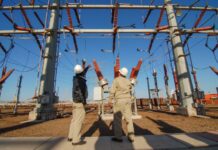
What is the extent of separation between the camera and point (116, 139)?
3.88m

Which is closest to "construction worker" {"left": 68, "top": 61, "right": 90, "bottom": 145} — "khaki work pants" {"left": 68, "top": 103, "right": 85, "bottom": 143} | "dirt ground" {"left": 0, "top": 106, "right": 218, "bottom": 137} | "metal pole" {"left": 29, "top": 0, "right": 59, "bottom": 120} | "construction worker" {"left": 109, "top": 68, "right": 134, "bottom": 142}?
"khaki work pants" {"left": 68, "top": 103, "right": 85, "bottom": 143}

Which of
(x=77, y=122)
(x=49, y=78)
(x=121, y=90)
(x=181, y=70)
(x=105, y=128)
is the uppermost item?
(x=181, y=70)

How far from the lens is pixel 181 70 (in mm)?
11000

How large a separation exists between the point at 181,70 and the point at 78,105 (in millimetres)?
9086

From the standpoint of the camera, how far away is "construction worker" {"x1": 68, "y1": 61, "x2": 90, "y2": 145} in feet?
12.1

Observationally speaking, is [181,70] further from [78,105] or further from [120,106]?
[78,105]

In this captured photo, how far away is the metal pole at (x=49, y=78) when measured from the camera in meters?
10.2

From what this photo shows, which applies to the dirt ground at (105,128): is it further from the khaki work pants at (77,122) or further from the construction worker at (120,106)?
the khaki work pants at (77,122)

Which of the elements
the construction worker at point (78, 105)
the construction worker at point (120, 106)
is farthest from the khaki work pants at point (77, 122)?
the construction worker at point (120, 106)

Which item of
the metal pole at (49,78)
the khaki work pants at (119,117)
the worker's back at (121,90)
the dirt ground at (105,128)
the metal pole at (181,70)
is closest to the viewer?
the khaki work pants at (119,117)

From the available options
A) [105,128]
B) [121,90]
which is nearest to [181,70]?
[105,128]

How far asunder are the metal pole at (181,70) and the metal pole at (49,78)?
8.68 meters

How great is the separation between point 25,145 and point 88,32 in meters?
10.7

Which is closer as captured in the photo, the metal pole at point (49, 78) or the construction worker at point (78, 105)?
the construction worker at point (78, 105)
